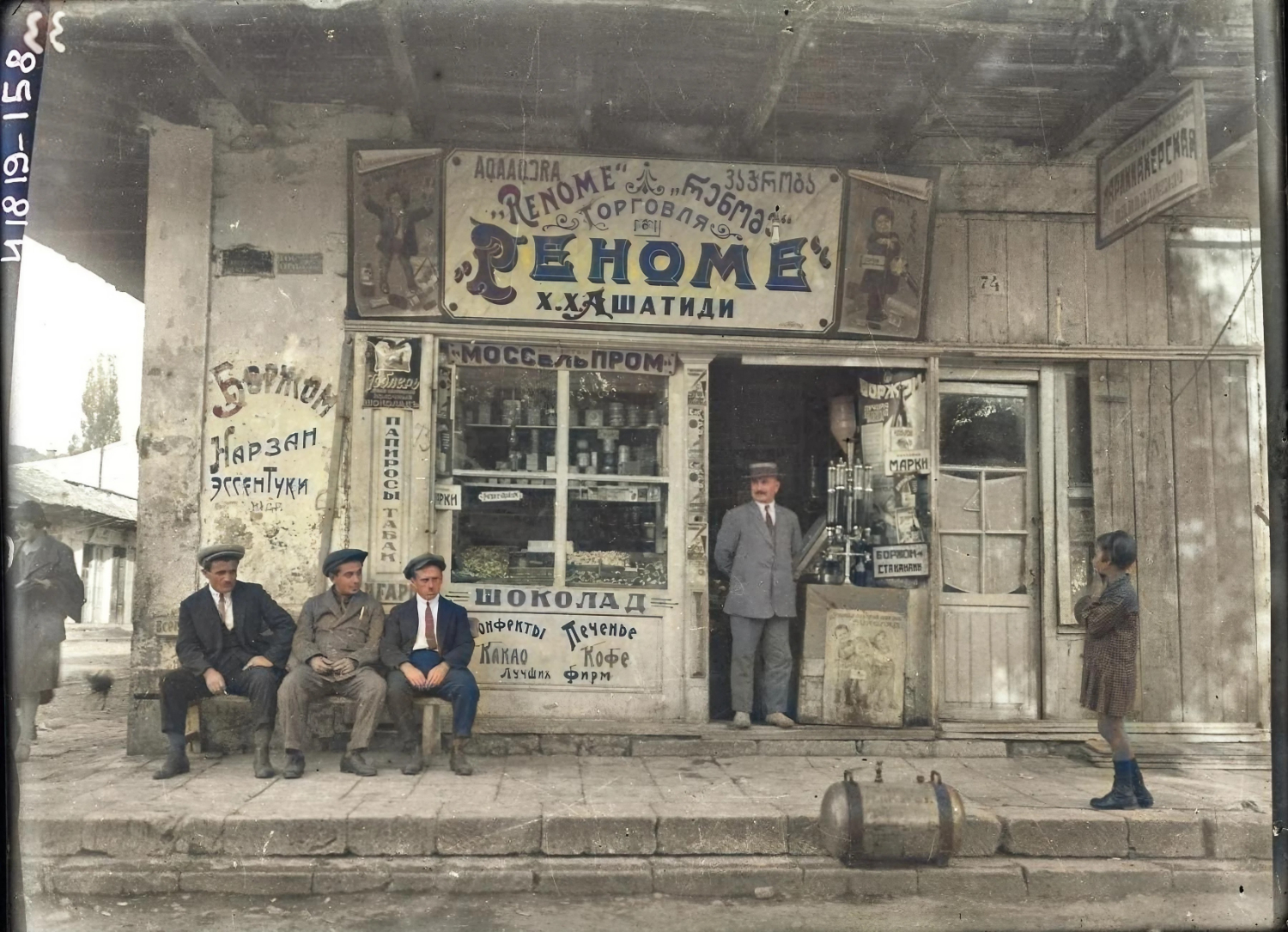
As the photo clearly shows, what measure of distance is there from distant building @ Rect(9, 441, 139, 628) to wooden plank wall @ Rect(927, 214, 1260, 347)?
19.3ft

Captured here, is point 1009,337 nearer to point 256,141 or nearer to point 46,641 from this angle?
point 256,141

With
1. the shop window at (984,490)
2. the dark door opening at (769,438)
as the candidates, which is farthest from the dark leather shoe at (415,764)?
the shop window at (984,490)

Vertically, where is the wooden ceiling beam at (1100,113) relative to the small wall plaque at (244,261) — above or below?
above

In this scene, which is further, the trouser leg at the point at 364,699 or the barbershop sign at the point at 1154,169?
the trouser leg at the point at 364,699

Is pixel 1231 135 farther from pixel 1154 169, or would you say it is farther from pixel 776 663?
pixel 776 663

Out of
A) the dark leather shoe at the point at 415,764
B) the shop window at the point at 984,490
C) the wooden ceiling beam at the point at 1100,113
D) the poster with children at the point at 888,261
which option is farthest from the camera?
the shop window at the point at 984,490

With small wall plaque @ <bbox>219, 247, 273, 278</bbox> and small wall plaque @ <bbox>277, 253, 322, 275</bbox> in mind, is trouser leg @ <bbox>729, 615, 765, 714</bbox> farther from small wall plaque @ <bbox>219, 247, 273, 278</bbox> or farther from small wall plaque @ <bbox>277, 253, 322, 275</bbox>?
small wall plaque @ <bbox>219, 247, 273, 278</bbox>

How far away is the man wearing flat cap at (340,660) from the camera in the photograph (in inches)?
247

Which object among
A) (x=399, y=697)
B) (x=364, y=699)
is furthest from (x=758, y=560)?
(x=364, y=699)

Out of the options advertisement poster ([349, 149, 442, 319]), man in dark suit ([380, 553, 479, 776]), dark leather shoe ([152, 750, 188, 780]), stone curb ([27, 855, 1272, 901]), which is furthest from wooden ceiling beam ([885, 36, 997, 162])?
dark leather shoe ([152, 750, 188, 780])

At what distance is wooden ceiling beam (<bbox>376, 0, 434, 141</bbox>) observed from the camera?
19.3ft

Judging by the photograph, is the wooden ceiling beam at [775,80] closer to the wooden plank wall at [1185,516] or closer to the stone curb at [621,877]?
the wooden plank wall at [1185,516]

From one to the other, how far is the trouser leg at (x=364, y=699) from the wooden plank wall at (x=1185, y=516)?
5.23 m

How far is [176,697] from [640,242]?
427 centimetres
